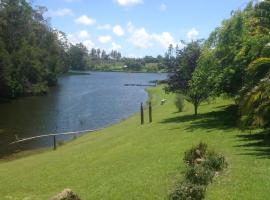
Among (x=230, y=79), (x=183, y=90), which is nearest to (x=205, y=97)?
(x=183, y=90)

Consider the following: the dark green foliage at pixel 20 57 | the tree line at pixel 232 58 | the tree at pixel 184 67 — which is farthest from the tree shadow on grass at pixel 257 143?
the dark green foliage at pixel 20 57

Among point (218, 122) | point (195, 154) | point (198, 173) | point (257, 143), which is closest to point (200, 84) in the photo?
point (218, 122)

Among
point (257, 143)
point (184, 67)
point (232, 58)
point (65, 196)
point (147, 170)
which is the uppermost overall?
point (232, 58)

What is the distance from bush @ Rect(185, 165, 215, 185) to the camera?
13828 millimetres

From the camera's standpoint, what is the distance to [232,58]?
2830cm

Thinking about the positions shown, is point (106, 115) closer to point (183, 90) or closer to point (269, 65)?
point (183, 90)

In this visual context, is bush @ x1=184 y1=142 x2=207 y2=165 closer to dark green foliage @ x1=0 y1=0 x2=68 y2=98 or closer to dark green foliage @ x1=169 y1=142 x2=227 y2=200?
dark green foliage @ x1=169 y1=142 x2=227 y2=200

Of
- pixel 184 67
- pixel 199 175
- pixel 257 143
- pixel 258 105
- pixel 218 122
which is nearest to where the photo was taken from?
pixel 199 175

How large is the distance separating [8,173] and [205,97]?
17.1m

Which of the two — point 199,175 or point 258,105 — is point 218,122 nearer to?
point 258,105

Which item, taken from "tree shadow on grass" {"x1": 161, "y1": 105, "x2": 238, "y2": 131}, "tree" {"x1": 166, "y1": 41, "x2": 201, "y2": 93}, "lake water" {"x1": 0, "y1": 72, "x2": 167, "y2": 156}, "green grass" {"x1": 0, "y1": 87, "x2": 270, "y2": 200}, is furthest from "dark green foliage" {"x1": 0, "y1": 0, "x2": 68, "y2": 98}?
"green grass" {"x1": 0, "y1": 87, "x2": 270, "y2": 200}

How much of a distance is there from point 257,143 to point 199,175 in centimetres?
667

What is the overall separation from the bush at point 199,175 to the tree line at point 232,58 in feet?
18.9

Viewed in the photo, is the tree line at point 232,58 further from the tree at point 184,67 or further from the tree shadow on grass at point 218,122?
the tree shadow on grass at point 218,122
